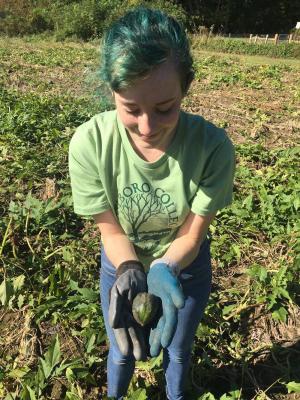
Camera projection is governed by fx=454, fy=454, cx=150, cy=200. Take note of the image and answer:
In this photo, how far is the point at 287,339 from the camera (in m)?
2.74

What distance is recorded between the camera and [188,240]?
5.47 feet

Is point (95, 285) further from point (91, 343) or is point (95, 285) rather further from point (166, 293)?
point (166, 293)

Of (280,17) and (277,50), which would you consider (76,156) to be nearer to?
(277,50)

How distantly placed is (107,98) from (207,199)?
50cm

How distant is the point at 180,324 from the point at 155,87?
3.26 feet

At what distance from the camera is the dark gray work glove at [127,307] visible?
1560mm

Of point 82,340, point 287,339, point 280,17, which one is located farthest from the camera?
point 280,17

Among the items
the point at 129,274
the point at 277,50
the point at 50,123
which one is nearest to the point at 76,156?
the point at 129,274

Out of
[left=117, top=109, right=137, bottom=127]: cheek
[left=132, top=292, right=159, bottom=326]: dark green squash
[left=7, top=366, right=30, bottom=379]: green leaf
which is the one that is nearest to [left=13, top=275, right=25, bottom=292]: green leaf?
[left=7, top=366, right=30, bottom=379]: green leaf

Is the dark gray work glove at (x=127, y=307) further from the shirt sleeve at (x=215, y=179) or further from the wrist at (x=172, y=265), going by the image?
the shirt sleeve at (x=215, y=179)

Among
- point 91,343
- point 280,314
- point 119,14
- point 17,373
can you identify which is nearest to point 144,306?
point 91,343

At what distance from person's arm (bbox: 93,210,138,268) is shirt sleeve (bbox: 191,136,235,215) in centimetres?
29

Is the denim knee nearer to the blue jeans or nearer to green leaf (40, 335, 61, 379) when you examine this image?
the blue jeans

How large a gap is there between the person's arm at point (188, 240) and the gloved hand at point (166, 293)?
0.05 m
